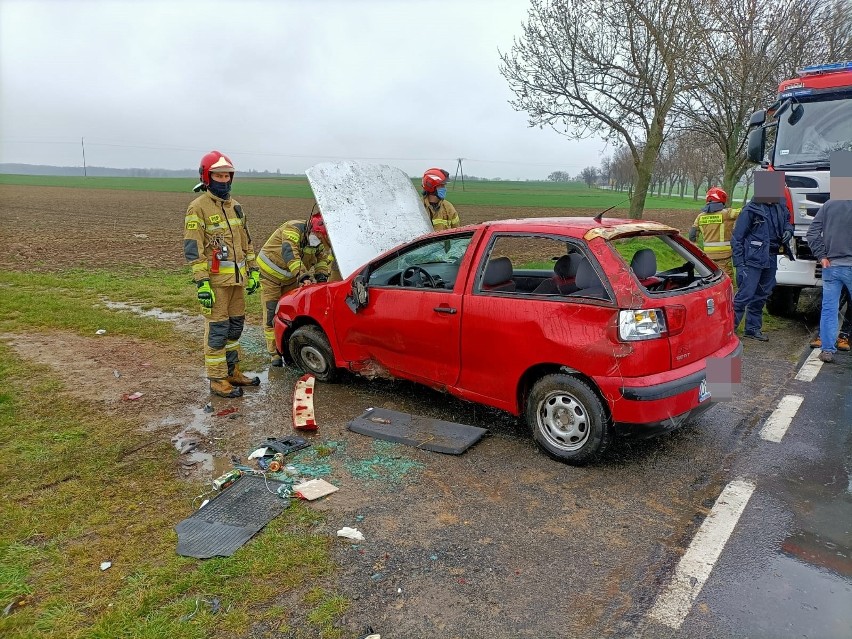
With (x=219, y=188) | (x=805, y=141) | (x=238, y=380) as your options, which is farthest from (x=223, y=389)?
(x=805, y=141)

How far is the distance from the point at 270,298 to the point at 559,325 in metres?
3.90

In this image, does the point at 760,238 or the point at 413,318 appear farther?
the point at 760,238

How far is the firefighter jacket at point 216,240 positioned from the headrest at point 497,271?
2.50 meters

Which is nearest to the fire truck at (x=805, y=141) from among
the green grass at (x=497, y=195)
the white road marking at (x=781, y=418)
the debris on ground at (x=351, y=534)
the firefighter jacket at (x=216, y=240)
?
the white road marking at (x=781, y=418)

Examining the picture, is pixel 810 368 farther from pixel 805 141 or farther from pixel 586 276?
pixel 586 276

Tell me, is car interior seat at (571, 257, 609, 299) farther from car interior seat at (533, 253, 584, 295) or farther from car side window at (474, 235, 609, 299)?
car interior seat at (533, 253, 584, 295)

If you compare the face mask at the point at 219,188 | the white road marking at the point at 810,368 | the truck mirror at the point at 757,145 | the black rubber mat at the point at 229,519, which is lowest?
the black rubber mat at the point at 229,519

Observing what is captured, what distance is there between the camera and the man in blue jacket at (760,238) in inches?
276

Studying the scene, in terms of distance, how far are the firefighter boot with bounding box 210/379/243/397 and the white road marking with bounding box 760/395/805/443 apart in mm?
4414

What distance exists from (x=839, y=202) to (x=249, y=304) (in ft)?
25.4

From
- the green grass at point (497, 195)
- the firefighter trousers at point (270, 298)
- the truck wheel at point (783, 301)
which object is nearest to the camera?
the firefighter trousers at point (270, 298)

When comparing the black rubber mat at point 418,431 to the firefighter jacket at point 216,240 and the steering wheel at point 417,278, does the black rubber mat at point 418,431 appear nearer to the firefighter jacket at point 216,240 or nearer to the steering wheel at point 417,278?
the steering wheel at point 417,278

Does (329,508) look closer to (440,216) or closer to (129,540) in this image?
(129,540)

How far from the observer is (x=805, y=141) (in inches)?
310
